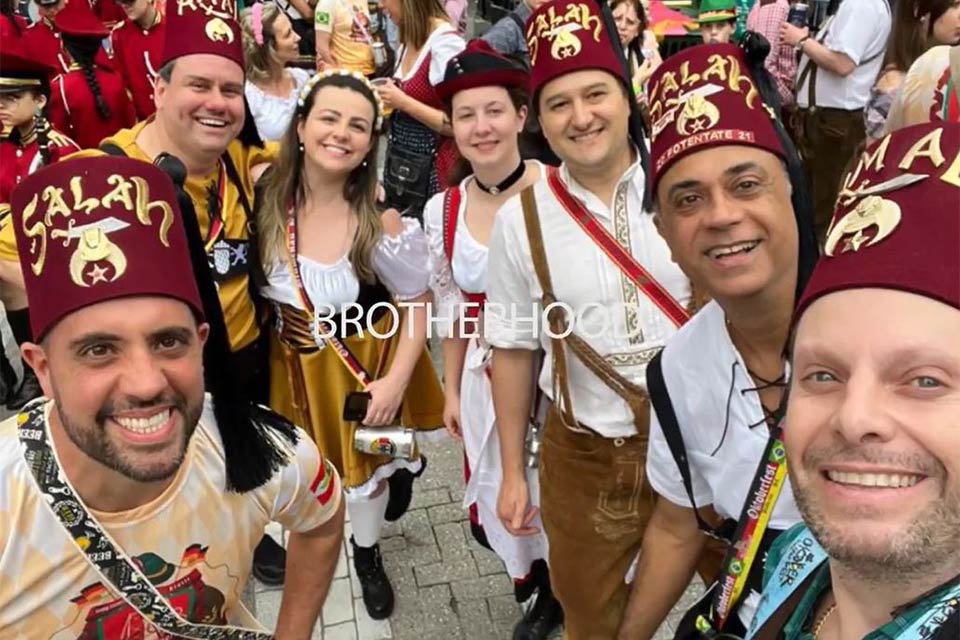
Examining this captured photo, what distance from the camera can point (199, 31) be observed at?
3049 millimetres

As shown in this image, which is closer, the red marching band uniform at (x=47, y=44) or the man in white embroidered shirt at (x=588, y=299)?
the man in white embroidered shirt at (x=588, y=299)

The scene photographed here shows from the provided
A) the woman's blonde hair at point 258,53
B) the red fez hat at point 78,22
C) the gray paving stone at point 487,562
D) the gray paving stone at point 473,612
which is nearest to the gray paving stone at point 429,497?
the gray paving stone at point 487,562

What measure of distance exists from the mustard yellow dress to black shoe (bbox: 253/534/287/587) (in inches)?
23.2

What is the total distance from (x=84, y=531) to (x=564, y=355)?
1.37 meters

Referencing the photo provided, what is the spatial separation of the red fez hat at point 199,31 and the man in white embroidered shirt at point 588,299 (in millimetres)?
1232

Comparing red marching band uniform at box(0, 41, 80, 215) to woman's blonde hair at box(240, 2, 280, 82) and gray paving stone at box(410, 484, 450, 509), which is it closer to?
woman's blonde hair at box(240, 2, 280, 82)

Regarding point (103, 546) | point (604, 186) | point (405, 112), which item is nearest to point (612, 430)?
point (604, 186)

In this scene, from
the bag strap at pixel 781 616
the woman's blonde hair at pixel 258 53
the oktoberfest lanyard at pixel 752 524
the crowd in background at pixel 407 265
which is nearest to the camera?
the bag strap at pixel 781 616

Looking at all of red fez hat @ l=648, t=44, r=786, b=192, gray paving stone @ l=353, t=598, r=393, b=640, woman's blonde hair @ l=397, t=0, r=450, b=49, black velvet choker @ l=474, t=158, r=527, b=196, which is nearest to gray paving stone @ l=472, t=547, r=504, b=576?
gray paving stone @ l=353, t=598, r=393, b=640

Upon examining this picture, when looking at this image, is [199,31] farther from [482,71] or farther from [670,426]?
[670,426]

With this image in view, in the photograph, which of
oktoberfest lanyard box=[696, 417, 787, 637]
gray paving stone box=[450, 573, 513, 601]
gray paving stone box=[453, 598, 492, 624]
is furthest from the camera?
gray paving stone box=[450, 573, 513, 601]

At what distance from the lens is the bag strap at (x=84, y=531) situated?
5.16 ft

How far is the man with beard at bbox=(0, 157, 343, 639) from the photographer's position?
5.01 feet

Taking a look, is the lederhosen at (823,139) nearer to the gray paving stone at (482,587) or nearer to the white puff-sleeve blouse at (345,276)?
the gray paving stone at (482,587)
